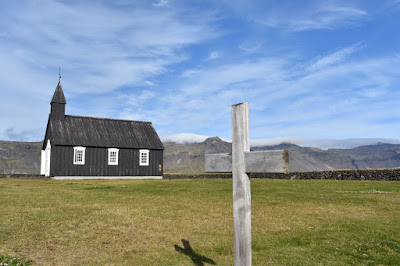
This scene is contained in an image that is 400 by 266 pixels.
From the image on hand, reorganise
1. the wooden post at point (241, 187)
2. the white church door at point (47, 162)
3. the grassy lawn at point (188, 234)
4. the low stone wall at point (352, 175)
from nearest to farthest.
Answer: the wooden post at point (241, 187) < the grassy lawn at point (188, 234) < the low stone wall at point (352, 175) < the white church door at point (47, 162)

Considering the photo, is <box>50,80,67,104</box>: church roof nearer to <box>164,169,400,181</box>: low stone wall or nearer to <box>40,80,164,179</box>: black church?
<box>40,80,164,179</box>: black church

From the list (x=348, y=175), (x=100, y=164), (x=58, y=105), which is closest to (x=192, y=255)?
(x=348, y=175)

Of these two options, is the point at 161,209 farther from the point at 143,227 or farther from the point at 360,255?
the point at 360,255

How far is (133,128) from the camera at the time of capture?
42.3m

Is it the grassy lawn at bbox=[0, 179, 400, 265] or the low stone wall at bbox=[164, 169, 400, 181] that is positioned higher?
the low stone wall at bbox=[164, 169, 400, 181]

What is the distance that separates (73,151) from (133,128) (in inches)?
343

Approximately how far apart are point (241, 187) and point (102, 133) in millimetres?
37186

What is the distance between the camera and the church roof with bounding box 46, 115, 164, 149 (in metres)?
36.8

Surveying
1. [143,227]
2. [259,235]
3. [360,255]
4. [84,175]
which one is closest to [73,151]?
[84,175]

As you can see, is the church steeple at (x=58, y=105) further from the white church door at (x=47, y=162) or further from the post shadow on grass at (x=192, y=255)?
the post shadow on grass at (x=192, y=255)

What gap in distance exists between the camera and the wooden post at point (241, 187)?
4461 millimetres

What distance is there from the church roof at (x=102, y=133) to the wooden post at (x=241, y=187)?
3505 centimetres

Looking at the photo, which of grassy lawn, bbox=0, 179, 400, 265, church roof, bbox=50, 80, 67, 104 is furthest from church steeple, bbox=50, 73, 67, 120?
grassy lawn, bbox=0, 179, 400, 265

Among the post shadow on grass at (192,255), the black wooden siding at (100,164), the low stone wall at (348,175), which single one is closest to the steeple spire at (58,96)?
the black wooden siding at (100,164)
